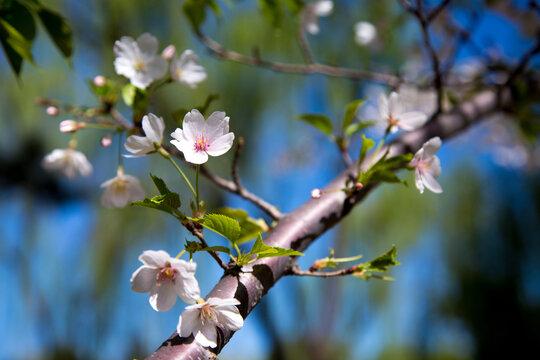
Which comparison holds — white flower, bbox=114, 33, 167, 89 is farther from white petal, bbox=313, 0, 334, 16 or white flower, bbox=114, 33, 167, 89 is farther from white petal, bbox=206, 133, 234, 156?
white petal, bbox=313, 0, 334, 16

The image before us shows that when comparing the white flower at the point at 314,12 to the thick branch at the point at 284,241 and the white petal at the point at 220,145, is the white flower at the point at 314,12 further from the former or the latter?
the white petal at the point at 220,145

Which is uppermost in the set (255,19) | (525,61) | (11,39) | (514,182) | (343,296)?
(514,182)

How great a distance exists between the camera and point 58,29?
355 millimetres

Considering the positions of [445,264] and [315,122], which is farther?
[445,264]

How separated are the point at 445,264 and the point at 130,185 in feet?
9.63

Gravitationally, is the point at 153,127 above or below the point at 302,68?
below

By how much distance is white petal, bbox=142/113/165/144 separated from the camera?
25 cm

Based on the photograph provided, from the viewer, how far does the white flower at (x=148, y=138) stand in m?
0.25

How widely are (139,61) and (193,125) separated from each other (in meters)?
0.13

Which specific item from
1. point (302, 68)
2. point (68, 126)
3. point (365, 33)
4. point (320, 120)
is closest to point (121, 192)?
point (68, 126)

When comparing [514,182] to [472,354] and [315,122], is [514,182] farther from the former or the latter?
[315,122]

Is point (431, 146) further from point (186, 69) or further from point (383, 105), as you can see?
point (186, 69)

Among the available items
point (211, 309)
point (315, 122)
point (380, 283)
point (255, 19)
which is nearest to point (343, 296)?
point (380, 283)

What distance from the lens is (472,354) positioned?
8.81 feet
